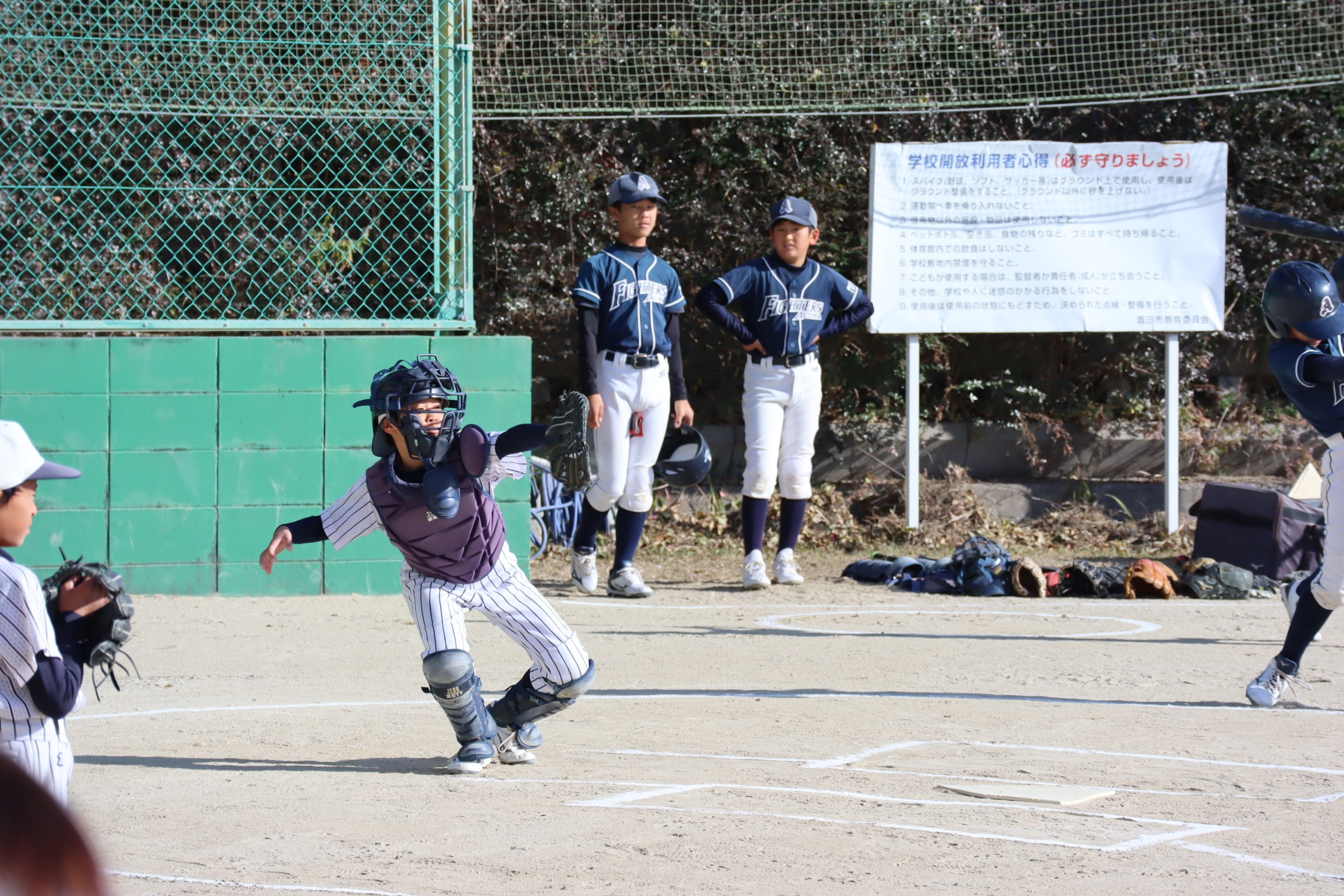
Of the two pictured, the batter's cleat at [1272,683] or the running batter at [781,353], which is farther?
the running batter at [781,353]

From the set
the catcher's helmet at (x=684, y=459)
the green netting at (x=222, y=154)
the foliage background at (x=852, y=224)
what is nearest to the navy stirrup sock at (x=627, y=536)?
the catcher's helmet at (x=684, y=459)

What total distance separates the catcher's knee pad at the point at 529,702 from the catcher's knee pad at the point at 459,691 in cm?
14

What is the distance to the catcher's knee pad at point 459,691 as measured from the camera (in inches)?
176

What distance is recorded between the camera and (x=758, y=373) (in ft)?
29.0

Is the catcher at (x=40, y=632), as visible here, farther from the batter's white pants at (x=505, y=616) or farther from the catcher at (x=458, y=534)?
the batter's white pants at (x=505, y=616)

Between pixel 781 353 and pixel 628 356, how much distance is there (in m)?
1.02

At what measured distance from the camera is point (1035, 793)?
163 inches

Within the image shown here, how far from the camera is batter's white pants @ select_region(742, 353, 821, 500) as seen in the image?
8805mm

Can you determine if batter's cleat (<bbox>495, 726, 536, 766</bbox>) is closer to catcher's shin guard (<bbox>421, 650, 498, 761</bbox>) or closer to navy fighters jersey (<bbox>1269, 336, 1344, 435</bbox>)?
catcher's shin guard (<bbox>421, 650, 498, 761</bbox>)

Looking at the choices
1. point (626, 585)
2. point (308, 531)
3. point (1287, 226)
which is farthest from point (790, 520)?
point (308, 531)

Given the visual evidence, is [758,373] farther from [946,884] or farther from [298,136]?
[946,884]

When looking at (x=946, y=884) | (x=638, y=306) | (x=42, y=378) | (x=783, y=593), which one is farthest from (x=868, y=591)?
(x=946, y=884)

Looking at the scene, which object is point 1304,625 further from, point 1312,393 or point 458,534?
point 458,534

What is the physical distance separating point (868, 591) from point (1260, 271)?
17.6 feet
